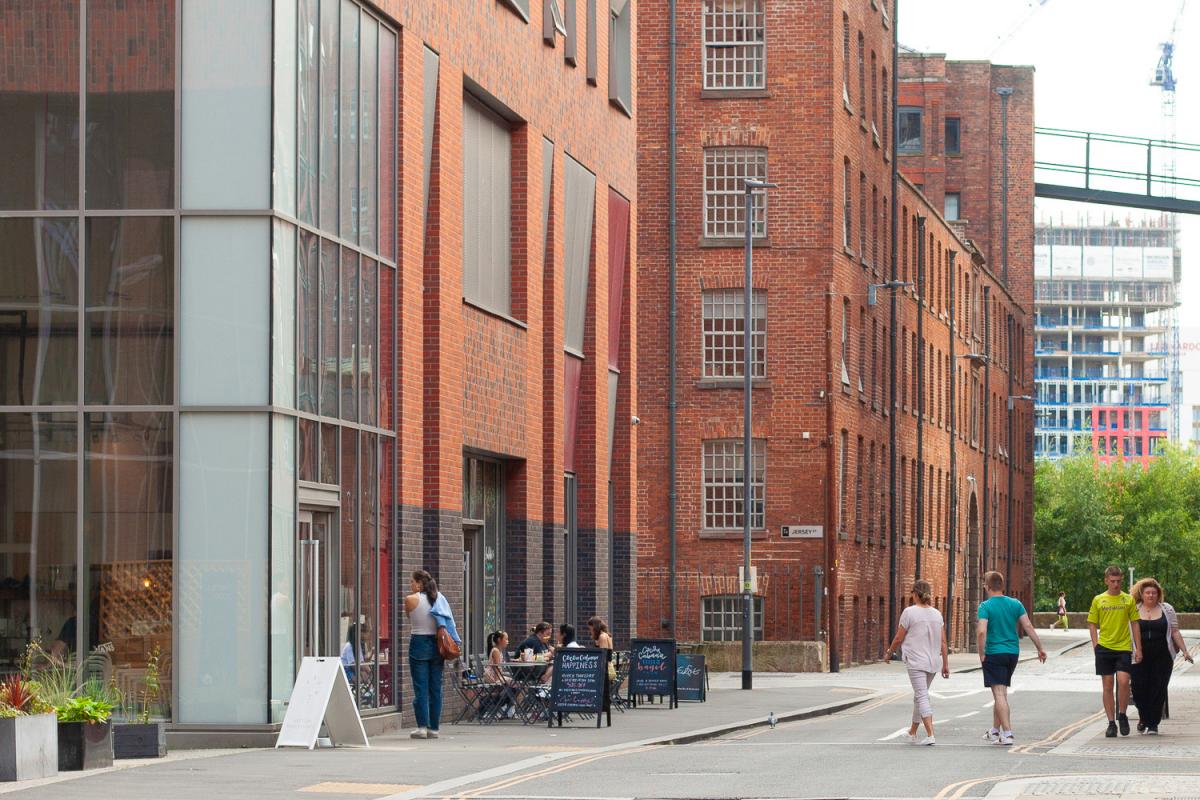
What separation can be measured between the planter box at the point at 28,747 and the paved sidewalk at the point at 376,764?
23 centimetres

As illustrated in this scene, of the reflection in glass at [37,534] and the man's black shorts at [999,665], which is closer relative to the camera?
the reflection in glass at [37,534]

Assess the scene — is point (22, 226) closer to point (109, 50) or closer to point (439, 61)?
point (109, 50)

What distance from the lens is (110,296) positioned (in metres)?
20.7

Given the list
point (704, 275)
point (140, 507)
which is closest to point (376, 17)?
point (140, 507)

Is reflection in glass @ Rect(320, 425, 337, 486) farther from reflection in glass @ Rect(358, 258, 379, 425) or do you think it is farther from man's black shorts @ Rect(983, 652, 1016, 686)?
man's black shorts @ Rect(983, 652, 1016, 686)

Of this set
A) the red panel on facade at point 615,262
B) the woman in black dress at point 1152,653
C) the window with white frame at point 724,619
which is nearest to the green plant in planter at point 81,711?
the woman in black dress at point 1152,653

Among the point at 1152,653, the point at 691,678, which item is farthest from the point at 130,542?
the point at 691,678

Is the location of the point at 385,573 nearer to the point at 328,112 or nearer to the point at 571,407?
the point at 328,112

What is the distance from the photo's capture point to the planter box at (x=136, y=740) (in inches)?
744

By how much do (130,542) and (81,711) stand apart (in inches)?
114

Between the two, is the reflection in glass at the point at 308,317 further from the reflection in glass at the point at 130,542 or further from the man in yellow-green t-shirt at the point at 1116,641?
the man in yellow-green t-shirt at the point at 1116,641

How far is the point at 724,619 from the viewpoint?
50188 mm

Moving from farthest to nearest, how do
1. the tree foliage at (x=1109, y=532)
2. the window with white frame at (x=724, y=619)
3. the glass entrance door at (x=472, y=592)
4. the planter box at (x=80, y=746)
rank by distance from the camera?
the tree foliage at (x=1109, y=532) → the window with white frame at (x=724, y=619) → the glass entrance door at (x=472, y=592) → the planter box at (x=80, y=746)

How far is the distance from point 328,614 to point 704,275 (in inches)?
1162
